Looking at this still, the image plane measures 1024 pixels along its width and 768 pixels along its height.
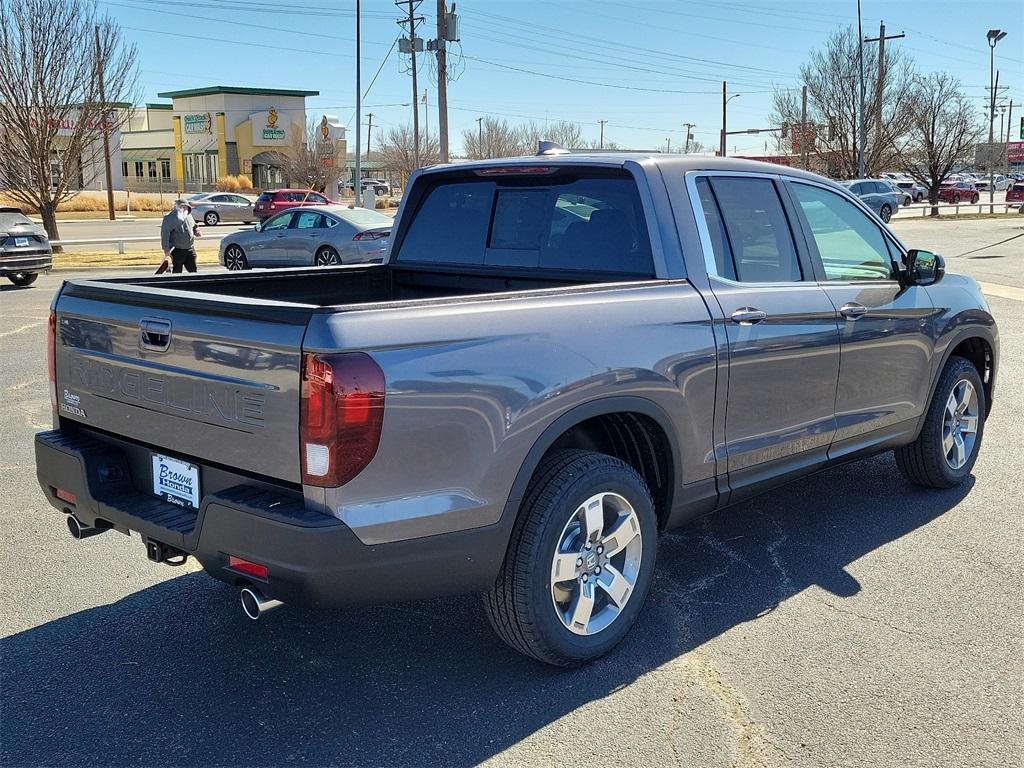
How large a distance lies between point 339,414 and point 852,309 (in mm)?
2833

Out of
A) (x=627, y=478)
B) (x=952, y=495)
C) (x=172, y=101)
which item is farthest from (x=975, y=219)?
(x=172, y=101)

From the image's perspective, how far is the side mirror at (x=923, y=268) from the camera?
16.8ft

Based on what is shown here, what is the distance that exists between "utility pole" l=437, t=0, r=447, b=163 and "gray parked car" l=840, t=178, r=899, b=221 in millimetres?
16717

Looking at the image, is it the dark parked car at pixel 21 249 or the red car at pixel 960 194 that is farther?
the red car at pixel 960 194

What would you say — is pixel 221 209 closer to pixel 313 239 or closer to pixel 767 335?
pixel 313 239

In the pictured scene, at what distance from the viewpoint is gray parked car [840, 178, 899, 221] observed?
37.8m

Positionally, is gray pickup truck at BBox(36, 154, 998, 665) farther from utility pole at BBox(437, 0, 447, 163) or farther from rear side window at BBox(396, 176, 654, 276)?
utility pole at BBox(437, 0, 447, 163)

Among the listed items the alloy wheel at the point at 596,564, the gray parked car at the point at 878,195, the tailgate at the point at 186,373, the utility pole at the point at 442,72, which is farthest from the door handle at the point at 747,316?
the gray parked car at the point at 878,195

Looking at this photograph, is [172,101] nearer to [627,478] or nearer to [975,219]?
[975,219]

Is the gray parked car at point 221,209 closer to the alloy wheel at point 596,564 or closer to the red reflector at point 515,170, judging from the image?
the red reflector at point 515,170

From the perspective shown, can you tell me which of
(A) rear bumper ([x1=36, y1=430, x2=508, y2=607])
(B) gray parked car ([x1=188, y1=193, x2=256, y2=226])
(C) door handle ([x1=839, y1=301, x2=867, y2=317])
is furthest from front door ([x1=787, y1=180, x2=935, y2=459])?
(B) gray parked car ([x1=188, y1=193, x2=256, y2=226])

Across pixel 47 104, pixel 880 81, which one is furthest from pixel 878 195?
pixel 47 104

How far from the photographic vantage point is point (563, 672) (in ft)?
11.9

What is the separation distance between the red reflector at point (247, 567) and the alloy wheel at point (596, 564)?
100 cm
